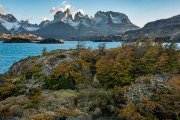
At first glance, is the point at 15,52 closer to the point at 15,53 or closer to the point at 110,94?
the point at 15,53

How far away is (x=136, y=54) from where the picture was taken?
847 inches

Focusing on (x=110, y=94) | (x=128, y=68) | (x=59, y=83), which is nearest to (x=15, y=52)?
(x=59, y=83)

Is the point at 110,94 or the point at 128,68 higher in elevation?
the point at 128,68

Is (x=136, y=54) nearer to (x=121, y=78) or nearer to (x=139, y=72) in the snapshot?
(x=139, y=72)

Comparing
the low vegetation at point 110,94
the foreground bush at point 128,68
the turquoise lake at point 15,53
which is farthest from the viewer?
the turquoise lake at point 15,53

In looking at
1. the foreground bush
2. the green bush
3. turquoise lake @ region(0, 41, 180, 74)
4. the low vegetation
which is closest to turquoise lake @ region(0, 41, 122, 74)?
turquoise lake @ region(0, 41, 180, 74)

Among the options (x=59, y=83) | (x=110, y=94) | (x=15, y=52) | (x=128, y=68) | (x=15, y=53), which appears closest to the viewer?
(x=110, y=94)

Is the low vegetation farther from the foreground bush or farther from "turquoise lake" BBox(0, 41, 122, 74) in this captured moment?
"turquoise lake" BBox(0, 41, 122, 74)

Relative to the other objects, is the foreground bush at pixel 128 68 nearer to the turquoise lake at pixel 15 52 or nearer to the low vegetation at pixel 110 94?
the low vegetation at pixel 110 94

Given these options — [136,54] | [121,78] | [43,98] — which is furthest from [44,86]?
[136,54]

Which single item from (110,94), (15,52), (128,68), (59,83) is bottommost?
(15,52)

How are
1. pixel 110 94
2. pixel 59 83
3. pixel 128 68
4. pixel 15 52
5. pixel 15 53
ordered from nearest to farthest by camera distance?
1. pixel 110 94
2. pixel 59 83
3. pixel 128 68
4. pixel 15 53
5. pixel 15 52

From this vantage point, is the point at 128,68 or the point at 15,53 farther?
the point at 15,53

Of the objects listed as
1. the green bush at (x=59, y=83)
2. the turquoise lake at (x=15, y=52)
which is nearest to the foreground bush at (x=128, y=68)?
the green bush at (x=59, y=83)
